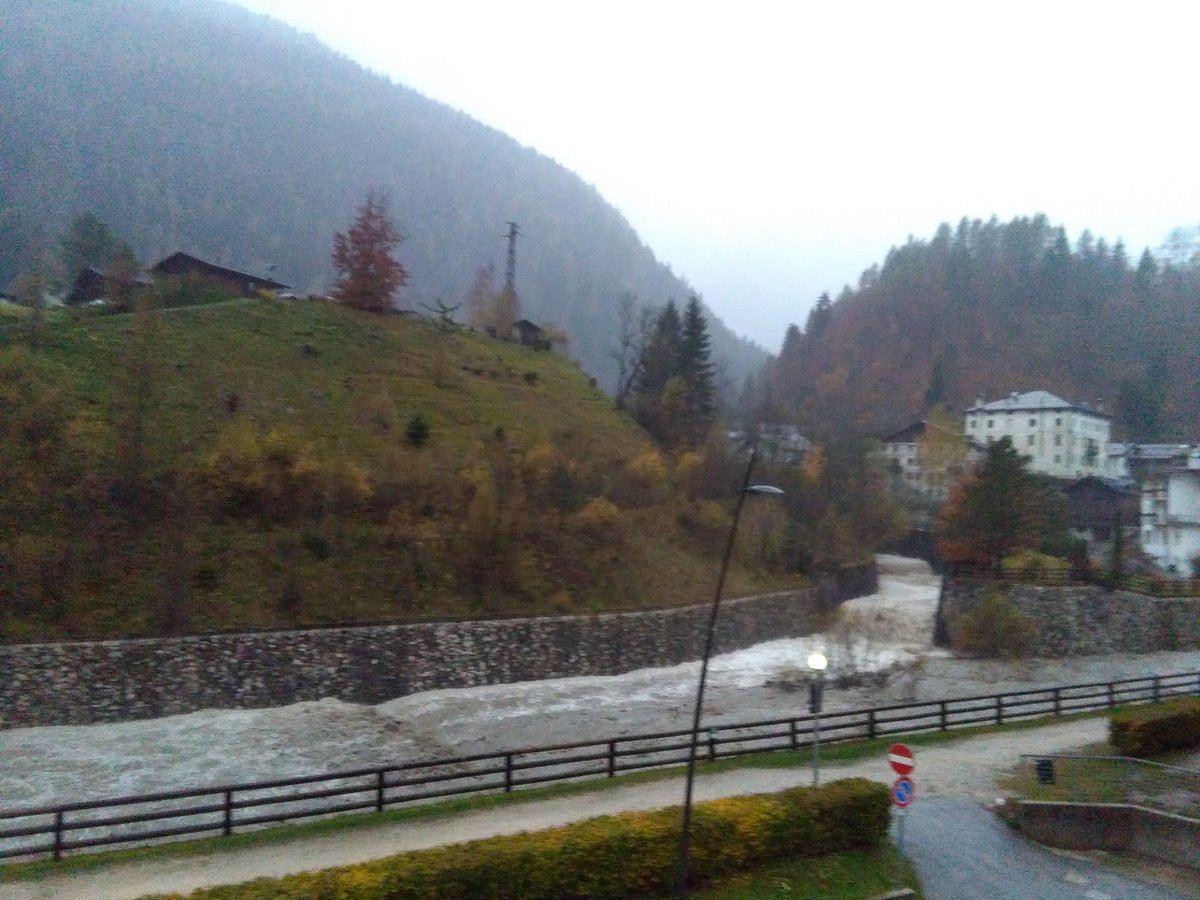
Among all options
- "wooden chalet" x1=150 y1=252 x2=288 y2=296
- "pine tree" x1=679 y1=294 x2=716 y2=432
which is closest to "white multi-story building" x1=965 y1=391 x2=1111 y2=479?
"pine tree" x1=679 y1=294 x2=716 y2=432

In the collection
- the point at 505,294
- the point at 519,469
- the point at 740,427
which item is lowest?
the point at 519,469

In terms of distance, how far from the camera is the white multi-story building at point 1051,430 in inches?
2820

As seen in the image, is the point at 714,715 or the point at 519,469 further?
Result: the point at 519,469

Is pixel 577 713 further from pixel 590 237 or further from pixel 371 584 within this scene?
pixel 590 237

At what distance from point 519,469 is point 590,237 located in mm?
149550

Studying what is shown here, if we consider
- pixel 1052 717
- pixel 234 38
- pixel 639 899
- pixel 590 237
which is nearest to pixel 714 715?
pixel 1052 717

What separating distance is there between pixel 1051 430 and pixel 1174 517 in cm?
2253

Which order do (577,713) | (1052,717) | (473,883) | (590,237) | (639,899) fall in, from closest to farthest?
(473,883) < (639,899) < (1052,717) < (577,713) < (590,237)

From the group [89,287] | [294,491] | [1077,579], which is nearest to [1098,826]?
[1077,579]

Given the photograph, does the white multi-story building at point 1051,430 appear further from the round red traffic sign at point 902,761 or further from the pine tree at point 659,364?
the round red traffic sign at point 902,761

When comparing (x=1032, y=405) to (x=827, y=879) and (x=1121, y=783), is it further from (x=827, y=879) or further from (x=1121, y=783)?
(x=827, y=879)

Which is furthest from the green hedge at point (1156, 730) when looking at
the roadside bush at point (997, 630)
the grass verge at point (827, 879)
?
the roadside bush at point (997, 630)

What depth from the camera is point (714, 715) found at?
28734mm

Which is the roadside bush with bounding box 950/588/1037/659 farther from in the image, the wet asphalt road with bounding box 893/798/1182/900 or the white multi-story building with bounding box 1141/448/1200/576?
the wet asphalt road with bounding box 893/798/1182/900
